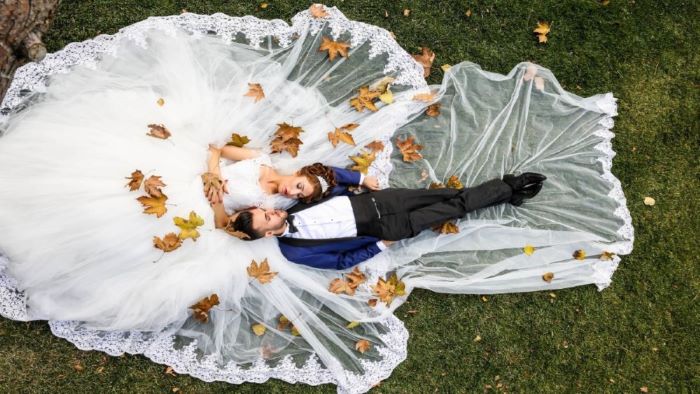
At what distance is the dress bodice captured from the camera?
439 cm

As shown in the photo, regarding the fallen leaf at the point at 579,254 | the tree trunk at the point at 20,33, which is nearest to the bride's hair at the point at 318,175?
the fallen leaf at the point at 579,254

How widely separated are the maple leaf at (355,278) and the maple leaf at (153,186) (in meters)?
1.75

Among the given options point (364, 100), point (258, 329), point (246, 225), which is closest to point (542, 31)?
point (364, 100)

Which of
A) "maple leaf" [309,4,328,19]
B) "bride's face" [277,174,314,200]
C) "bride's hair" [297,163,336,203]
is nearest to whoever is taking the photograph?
"bride's face" [277,174,314,200]

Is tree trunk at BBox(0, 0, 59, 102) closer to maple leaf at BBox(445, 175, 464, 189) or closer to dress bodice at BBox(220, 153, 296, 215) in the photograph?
dress bodice at BBox(220, 153, 296, 215)

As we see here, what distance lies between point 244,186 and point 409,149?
1.54 m

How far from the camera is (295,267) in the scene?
15.3ft

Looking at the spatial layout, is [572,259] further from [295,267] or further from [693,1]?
[693,1]

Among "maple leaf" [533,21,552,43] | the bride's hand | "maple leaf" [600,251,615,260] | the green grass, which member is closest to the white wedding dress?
"maple leaf" [600,251,615,260]

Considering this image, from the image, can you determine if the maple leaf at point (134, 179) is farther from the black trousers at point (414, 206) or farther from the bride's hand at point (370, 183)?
the bride's hand at point (370, 183)

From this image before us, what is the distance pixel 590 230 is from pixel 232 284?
3239 mm

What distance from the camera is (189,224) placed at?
13.6 feet

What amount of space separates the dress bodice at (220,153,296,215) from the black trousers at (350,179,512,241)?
812 millimetres

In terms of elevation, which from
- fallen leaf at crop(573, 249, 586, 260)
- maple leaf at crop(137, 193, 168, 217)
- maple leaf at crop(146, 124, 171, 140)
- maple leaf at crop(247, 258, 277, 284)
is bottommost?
fallen leaf at crop(573, 249, 586, 260)
